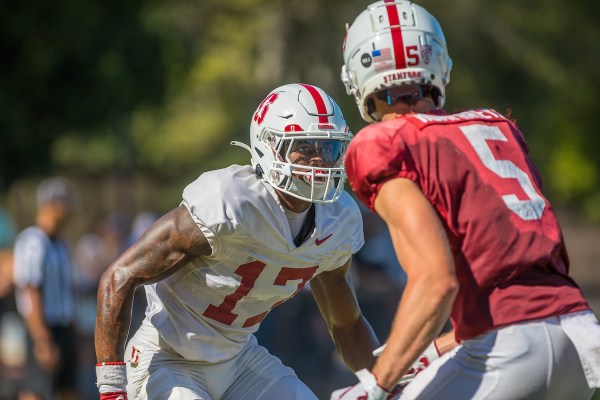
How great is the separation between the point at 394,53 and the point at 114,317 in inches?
58.2

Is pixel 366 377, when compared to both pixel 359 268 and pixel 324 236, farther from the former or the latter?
pixel 359 268

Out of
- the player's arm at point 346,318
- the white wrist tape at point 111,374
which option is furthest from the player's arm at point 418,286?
the player's arm at point 346,318

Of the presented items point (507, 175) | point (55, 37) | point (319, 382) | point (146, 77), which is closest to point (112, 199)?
point (146, 77)

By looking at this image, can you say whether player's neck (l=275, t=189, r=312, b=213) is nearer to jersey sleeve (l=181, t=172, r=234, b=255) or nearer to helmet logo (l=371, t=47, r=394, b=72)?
jersey sleeve (l=181, t=172, r=234, b=255)

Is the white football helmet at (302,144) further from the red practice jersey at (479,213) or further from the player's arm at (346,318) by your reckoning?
the red practice jersey at (479,213)

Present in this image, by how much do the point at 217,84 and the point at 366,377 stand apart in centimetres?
2094

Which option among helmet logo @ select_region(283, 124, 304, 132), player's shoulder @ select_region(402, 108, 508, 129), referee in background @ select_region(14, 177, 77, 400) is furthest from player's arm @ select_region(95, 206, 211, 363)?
referee in background @ select_region(14, 177, 77, 400)

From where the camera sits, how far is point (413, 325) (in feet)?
9.68

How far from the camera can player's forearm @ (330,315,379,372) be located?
455 cm

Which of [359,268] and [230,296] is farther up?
[230,296]

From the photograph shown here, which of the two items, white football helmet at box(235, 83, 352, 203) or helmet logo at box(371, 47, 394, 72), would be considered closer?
helmet logo at box(371, 47, 394, 72)

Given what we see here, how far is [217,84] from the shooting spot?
23641 mm

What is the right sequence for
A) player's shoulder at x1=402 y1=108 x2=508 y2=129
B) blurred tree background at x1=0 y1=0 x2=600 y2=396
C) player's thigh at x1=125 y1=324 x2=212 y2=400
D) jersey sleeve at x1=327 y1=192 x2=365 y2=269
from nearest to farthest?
player's shoulder at x1=402 y1=108 x2=508 y2=129
player's thigh at x1=125 y1=324 x2=212 y2=400
jersey sleeve at x1=327 y1=192 x2=365 y2=269
blurred tree background at x1=0 y1=0 x2=600 y2=396

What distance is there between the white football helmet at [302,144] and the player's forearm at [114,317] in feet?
2.39
